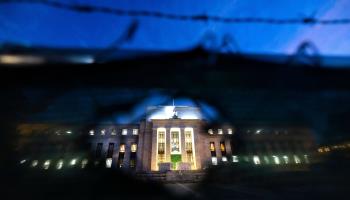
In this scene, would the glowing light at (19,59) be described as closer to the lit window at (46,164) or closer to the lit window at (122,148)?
the lit window at (46,164)

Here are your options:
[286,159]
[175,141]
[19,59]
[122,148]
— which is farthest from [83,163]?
[175,141]

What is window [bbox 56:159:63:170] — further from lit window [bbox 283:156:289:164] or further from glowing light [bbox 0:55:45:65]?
lit window [bbox 283:156:289:164]

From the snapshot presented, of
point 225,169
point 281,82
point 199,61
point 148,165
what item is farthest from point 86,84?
point 148,165

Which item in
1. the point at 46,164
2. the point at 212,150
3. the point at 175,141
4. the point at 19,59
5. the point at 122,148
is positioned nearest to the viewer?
the point at 46,164

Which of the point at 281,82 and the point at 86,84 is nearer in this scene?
the point at 86,84

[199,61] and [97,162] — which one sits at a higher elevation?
[199,61]

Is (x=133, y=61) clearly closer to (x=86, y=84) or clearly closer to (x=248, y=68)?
(x=86, y=84)

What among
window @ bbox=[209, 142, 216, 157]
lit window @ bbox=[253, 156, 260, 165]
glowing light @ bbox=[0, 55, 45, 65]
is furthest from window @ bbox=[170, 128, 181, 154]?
glowing light @ bbox=[0, 55, 45, 65]

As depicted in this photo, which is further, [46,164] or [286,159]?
[286,159]

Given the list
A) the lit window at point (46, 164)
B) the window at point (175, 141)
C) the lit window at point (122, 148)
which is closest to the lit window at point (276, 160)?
the lit window at point (46, 164)

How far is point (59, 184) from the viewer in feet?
7.32

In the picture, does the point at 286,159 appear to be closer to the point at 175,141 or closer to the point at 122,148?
the point at 175,141

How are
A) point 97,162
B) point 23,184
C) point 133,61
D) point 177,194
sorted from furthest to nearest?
point 133,61
point 97,162
point 23,184
point 177,194

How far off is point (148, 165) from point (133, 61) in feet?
70.4
